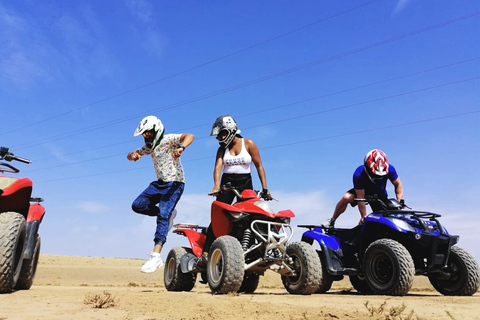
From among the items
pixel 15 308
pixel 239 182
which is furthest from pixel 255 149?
pixel 15 308

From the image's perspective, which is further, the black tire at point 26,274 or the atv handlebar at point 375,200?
the atv handlebar at point 375,200

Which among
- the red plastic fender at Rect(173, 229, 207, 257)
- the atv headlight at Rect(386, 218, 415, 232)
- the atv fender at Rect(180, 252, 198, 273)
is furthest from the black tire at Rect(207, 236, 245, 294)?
the atv headlight at Rect(386, 218, 415, 232)

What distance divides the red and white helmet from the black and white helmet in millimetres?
2798

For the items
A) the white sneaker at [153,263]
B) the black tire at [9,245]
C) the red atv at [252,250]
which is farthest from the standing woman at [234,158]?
the black tire at [9,245]

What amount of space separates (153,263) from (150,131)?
218cm

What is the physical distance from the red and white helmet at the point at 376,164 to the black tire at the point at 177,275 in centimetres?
372

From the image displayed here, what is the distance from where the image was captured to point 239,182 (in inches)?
324

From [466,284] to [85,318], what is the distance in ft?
21.7

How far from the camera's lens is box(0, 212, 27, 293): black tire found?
608 centimetres

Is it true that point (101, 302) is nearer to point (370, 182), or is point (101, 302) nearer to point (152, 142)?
point (152, 142)

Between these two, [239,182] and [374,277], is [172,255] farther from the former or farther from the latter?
[374,277]

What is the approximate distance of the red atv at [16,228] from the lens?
6.14 meters

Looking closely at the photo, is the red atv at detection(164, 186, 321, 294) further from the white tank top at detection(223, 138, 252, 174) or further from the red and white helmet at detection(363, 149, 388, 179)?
the red and white helmet at detection(363, 149, 388, 179)

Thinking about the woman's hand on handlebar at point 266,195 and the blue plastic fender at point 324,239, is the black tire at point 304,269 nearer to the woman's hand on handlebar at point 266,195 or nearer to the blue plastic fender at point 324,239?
the woman's hand on handlebar at point 266,195
